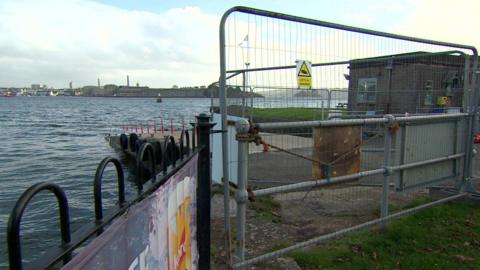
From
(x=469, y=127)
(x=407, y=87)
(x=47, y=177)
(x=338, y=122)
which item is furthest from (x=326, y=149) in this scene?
(x=47, y=177)

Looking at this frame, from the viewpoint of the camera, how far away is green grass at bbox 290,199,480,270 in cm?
372

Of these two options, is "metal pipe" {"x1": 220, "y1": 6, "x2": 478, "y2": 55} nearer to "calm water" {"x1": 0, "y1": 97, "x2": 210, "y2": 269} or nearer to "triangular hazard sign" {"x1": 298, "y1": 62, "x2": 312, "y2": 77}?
"triangular hazard sign" {"x1": 298, "y1": 62, "x2": 312, "y2": 77}

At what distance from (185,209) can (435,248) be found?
121 inches

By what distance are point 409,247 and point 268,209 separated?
2.03 metres

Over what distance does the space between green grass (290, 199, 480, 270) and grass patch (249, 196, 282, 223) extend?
1058 mm

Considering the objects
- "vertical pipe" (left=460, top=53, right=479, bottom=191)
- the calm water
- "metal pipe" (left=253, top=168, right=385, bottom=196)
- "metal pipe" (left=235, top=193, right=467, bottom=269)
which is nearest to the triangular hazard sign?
"metal pipe" (left=253, top=168, right=385, bottom=196)

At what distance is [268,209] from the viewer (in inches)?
216

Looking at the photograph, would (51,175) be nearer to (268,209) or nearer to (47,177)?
(47,177)

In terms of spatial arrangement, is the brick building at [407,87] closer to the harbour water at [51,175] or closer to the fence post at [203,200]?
the harbour water at [51,175]

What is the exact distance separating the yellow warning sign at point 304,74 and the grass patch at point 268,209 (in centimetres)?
200

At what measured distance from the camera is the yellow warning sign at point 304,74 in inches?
155

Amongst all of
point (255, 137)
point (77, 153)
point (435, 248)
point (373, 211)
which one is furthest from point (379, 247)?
point (77, 153)

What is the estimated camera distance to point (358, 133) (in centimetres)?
419

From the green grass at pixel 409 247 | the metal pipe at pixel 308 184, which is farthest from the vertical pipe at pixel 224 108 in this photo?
the green grass at pixel 409 247
